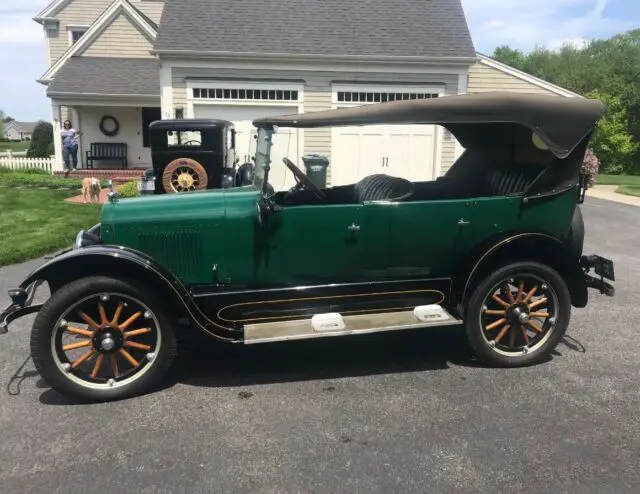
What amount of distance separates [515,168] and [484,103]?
0.78m

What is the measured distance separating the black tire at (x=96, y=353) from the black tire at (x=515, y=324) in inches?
84.4

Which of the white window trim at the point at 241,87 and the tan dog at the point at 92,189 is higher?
the white window trim at the point at 241,87

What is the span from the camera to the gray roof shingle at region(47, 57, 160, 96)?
18156 millimetres

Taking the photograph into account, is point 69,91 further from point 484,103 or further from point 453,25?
point 484,103

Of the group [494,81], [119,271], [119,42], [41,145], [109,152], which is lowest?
[119,271]

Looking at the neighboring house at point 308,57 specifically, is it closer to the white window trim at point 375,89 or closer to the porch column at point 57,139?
the white window trim at point 375,89

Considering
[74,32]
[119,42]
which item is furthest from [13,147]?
[119,42]

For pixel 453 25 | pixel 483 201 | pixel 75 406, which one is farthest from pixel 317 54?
pixel 75 406

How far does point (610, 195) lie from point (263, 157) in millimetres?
15372

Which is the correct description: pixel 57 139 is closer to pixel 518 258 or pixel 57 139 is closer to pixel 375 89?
pixel 375 89

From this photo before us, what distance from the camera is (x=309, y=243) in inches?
152

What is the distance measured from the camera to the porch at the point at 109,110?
60.1 ft

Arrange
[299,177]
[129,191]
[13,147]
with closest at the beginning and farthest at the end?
1. [299,177]
2. [129,191]
3. [13,147]

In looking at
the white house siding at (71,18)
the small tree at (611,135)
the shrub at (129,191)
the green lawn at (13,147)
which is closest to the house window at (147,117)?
the white house siding at (71,18)
